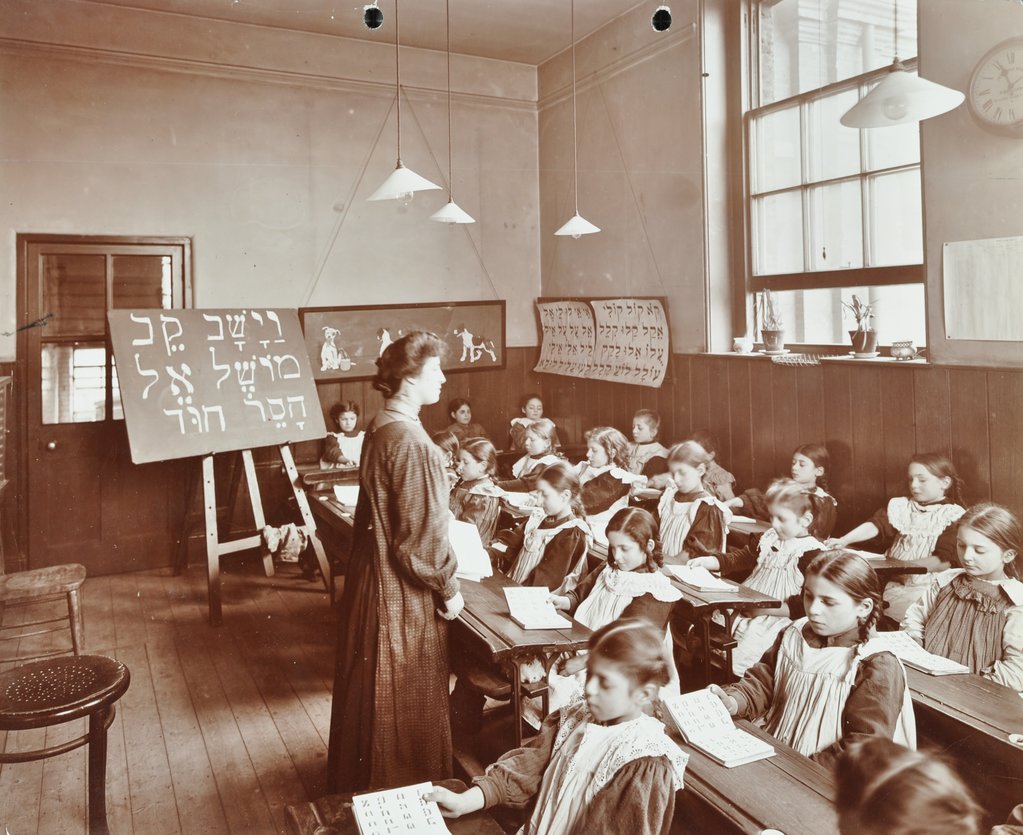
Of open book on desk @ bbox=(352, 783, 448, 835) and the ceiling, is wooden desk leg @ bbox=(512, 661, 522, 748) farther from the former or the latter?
the ceiling

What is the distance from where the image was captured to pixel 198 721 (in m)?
3.19

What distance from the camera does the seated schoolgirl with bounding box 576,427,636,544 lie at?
4457 mm

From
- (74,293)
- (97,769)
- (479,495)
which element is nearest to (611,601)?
(479,495)

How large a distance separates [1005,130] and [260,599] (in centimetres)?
434

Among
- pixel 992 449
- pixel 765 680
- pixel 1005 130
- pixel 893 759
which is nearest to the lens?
pixel 893 759

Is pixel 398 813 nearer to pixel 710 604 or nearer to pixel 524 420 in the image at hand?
pixel 710 604

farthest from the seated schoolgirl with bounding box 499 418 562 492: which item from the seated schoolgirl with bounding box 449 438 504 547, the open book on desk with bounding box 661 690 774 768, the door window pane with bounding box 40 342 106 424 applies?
the open book on desk with bounding box 661 690 774 768

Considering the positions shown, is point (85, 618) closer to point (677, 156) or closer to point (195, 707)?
point (195, 707)

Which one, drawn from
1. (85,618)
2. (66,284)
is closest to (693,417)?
(85,618)

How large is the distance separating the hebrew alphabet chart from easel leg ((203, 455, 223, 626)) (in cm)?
274

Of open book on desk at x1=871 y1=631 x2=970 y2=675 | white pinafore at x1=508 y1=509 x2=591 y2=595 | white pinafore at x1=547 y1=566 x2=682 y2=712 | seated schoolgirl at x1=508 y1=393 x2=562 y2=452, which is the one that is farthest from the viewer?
seated schoolgirl at x1=508 y1=393 x2=562 y2=452

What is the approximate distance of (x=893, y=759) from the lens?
3.35 feet

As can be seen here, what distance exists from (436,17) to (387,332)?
86.0 inches

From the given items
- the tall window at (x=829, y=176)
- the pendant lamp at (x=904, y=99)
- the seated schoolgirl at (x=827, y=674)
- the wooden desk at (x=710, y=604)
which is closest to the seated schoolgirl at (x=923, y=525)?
the wooden desk at (x=710, y=604)
